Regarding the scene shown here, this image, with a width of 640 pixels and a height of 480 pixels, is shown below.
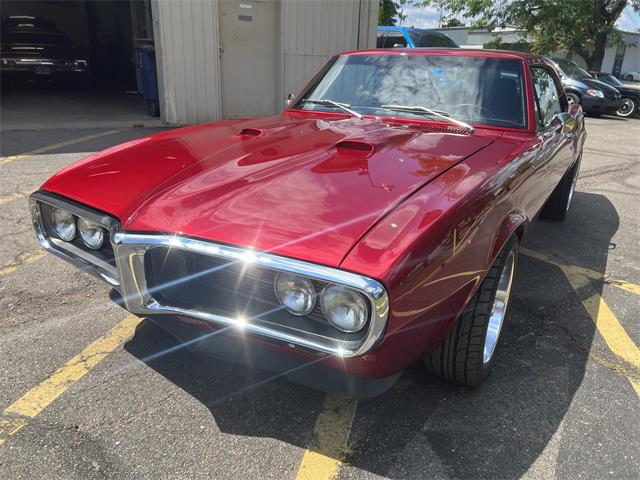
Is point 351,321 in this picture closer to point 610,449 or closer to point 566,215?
point 610,449

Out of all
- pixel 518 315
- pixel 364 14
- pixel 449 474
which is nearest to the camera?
pixel 449 474

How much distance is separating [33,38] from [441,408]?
44.6ft

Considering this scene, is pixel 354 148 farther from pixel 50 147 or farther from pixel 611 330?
pixel 50 147

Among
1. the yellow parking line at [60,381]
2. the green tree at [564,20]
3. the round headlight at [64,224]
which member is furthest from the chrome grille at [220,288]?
the green tree at [564,20]

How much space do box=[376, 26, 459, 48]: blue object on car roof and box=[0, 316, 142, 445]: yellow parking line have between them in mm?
10005

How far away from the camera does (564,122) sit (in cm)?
357

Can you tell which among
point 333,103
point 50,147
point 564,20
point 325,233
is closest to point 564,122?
point 333,103

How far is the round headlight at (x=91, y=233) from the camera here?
228 centimetres

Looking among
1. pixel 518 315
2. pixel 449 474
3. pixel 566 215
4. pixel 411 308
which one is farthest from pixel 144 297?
pixel 566 215

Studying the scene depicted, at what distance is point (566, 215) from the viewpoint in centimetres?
518

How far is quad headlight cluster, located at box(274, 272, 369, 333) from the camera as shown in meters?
1.64

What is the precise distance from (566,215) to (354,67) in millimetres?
2987

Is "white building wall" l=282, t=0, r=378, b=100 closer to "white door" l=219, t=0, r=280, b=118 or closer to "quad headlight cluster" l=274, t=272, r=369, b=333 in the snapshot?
"white door" l=219, t=0, r=280, b=118

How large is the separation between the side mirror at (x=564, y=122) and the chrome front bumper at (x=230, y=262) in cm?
239
